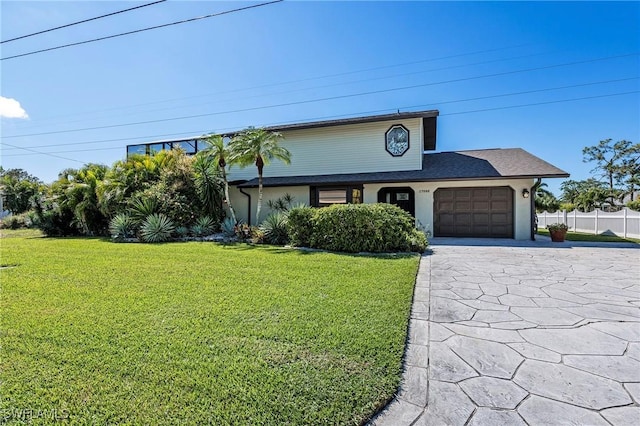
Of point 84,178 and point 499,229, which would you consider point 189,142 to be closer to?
point 84,178

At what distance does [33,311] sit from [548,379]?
5.88m

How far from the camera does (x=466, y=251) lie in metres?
9.06

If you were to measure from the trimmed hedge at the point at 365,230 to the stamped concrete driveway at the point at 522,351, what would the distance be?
257 centimetres

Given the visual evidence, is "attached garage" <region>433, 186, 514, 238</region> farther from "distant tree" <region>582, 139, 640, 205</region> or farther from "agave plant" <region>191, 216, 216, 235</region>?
"distant tree" <region>582, 139, 640, 205</region>

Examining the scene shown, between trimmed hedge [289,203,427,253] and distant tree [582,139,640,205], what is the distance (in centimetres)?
3177

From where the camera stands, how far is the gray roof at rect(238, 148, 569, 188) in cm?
1173

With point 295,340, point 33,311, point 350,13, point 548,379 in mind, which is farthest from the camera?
point 350,13

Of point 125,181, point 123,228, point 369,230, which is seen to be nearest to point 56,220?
point 125,181

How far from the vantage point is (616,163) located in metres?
32.9

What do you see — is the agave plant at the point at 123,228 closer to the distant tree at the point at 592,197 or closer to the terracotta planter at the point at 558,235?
the terracotta planter at the point at 558,235

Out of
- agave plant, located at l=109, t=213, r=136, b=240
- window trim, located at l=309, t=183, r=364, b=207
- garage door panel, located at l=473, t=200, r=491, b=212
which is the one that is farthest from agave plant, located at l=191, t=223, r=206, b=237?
garage door panel, located at l=473, t=200, r=491, b=212

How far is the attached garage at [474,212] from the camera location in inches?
493

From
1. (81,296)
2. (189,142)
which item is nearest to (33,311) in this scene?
(81,296)

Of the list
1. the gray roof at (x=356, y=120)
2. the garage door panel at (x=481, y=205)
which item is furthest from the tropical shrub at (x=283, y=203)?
the garage door panel at (x=481, y=205)
